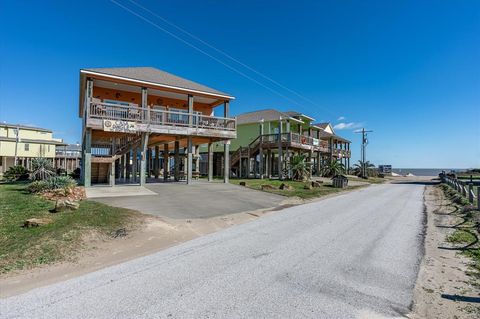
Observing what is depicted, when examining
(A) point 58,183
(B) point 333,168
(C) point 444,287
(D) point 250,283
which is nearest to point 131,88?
(A) point 58,183

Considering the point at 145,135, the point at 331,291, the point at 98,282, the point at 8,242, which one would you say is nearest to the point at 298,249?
the point at 331,291

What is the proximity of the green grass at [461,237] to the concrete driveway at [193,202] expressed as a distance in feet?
23.2

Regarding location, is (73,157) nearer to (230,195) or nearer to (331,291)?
(230,195)

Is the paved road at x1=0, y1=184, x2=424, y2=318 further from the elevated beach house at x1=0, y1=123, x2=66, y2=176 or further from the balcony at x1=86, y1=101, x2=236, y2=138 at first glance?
the elevated beach house at x1=0, y1=123, x2=66, y2=176

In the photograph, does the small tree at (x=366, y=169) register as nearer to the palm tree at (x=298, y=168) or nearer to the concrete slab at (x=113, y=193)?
the palm tree at (x=298, y=168)

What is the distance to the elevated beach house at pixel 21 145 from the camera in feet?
132

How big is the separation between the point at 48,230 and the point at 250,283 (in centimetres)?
539

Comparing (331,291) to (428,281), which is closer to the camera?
(331,291)

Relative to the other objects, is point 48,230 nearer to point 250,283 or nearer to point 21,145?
point 250,283

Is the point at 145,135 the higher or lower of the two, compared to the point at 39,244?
higher

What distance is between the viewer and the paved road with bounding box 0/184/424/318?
3596 mm

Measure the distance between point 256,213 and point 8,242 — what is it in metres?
7.90

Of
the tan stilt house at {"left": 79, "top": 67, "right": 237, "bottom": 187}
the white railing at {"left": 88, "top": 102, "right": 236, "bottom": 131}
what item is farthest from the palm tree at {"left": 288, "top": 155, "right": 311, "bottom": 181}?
the white railing at {"left": 88, "top": 102, "right": 236, "bottom": 131}

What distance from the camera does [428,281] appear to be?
4.71 metres
